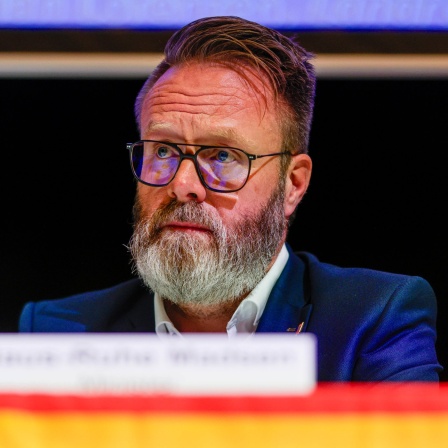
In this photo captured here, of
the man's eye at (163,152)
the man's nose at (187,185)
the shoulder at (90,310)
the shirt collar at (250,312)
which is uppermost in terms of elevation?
the man's eye at (163,152)

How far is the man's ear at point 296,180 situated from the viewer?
6.03 ft

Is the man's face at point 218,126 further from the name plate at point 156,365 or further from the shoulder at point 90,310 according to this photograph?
the name plate at point 156,365

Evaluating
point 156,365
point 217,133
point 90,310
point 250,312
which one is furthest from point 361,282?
point 156,365

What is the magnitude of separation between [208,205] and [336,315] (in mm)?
420

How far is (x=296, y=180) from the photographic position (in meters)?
1.87

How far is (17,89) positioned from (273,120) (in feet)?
2.59

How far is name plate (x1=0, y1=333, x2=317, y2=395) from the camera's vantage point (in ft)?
2.52

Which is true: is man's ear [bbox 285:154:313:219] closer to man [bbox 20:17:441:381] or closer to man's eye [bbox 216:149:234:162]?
man [bbox 20:17:441:381]

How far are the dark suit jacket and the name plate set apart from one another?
770 mm

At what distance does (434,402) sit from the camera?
761mm

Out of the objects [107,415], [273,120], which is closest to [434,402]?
[107,415]

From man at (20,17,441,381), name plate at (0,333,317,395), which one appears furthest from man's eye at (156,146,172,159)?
name plate at (0,333,317,395)

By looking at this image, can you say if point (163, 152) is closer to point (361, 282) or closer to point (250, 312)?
point (250, 312)

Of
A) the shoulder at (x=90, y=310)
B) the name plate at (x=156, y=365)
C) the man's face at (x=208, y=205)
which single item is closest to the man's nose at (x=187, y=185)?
the man's face at (x=208, y=205)
